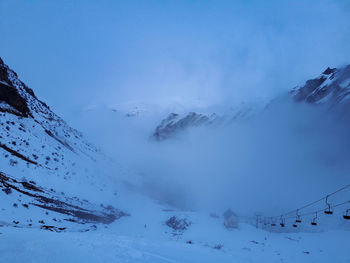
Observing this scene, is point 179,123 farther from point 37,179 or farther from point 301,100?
point 37,179

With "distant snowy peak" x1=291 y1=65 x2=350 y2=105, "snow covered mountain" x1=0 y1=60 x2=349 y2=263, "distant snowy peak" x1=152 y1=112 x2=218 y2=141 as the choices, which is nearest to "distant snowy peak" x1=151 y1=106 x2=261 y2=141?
"distant snowy peak" x1=152 y1=112 x2=218 y2=141

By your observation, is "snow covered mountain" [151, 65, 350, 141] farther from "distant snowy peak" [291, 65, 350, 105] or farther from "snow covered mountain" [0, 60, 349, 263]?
"snow covered mountain" [0, 60, 349, 263]

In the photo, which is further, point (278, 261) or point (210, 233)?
point (210, 233)

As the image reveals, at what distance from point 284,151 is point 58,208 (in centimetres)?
9849

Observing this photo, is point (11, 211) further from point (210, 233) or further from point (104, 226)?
point (210, 233)

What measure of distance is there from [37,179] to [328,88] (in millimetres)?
115109

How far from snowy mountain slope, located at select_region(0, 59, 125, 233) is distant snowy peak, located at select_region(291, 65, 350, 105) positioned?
316ft

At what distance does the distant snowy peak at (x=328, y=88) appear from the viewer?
268 feet

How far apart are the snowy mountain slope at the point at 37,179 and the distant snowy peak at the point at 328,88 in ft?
316

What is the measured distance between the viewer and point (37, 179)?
2167 centimetres

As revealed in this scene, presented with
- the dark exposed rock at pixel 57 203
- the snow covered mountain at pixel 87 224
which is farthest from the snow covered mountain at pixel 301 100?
the dark exposed rock at pixel 57 203

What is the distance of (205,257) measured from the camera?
12742 millimetres

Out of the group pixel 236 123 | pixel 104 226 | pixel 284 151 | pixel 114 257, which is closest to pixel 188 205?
pixel 104 226

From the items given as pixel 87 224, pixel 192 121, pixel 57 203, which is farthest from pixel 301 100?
pixel 57 203
